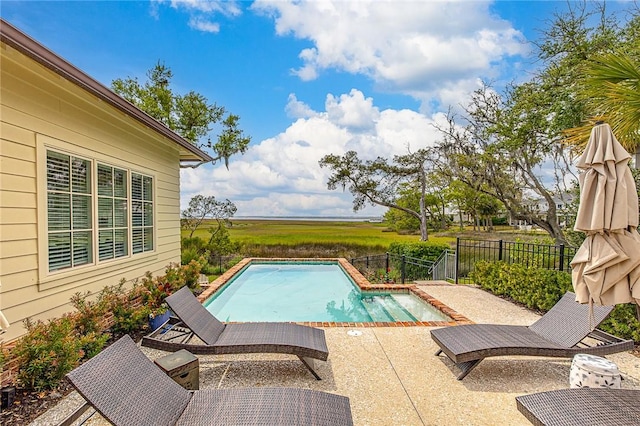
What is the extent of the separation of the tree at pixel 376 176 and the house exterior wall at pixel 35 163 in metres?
17.5

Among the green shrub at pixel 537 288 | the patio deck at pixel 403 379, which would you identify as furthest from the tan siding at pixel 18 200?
the green shrub at pixel 537 288

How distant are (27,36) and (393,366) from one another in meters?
5.10

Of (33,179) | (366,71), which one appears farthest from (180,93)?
(33,179)

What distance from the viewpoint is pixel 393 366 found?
4113 mm

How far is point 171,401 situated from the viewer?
102 inches

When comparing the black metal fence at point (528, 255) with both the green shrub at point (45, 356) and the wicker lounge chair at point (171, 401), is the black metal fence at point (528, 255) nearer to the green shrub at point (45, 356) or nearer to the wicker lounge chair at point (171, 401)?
the wicker lounge chair at point (171, 401)

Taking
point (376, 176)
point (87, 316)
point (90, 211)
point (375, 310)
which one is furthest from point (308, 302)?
point (376, 176)

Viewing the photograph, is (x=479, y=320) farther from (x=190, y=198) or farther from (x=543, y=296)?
(x=190, y=198)

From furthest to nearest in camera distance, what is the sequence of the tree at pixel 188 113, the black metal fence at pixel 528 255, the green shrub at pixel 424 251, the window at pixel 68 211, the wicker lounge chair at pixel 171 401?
the tree at pixel 188 113 < the green shrub at pixel 424 251 < the black metal fence at pixel 528 255 < the window at pixel 68 211 < the wicker lounge chair at pixel 171 401

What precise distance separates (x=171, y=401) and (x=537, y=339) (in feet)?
13.3

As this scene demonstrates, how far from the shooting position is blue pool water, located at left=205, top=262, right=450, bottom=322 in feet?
22.8

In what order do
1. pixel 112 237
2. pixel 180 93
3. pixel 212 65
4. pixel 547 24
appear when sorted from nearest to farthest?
pixel 112 237 < pixel 547 24 < pixel 212 65 < pixel 180 93

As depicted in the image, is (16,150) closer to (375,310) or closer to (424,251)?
(375,310)

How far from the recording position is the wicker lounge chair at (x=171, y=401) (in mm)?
2283
